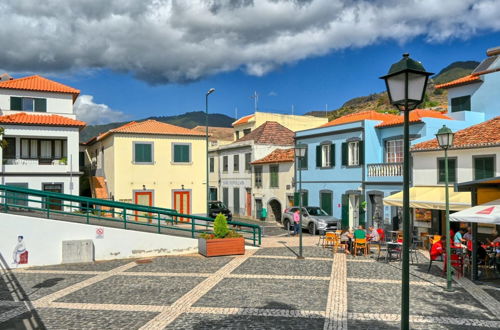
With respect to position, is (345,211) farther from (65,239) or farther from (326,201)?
(65,239)

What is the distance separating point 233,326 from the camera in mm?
8211

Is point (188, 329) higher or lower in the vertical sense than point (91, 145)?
lower

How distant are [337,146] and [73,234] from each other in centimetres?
1765

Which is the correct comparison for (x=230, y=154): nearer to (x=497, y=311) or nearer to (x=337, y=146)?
(x=337, y=146)

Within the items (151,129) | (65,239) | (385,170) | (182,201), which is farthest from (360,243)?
(151,129)

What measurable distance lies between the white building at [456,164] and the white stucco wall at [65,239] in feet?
36.4

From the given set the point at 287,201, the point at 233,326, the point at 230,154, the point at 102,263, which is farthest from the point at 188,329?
the point at 230,154

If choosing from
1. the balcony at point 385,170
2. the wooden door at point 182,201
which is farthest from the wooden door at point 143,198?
the balcony at point 385,170

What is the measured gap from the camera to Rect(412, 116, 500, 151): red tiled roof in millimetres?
18125

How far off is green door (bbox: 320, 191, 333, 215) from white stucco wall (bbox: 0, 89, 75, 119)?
18160 mm

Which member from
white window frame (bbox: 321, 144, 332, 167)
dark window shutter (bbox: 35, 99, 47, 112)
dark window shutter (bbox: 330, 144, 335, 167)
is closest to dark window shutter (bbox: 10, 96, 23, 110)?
dark window shutter (bbox: 35, 99, 47, 112)

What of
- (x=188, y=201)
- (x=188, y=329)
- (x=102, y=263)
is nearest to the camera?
(x=188, y=329)

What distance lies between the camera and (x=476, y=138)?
62.0 feet

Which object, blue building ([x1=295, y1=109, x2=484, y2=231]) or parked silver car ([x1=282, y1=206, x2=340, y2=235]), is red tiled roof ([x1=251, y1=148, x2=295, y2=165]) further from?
parked silver car ([x1=282, y1=206, x2=340, y2=235])
